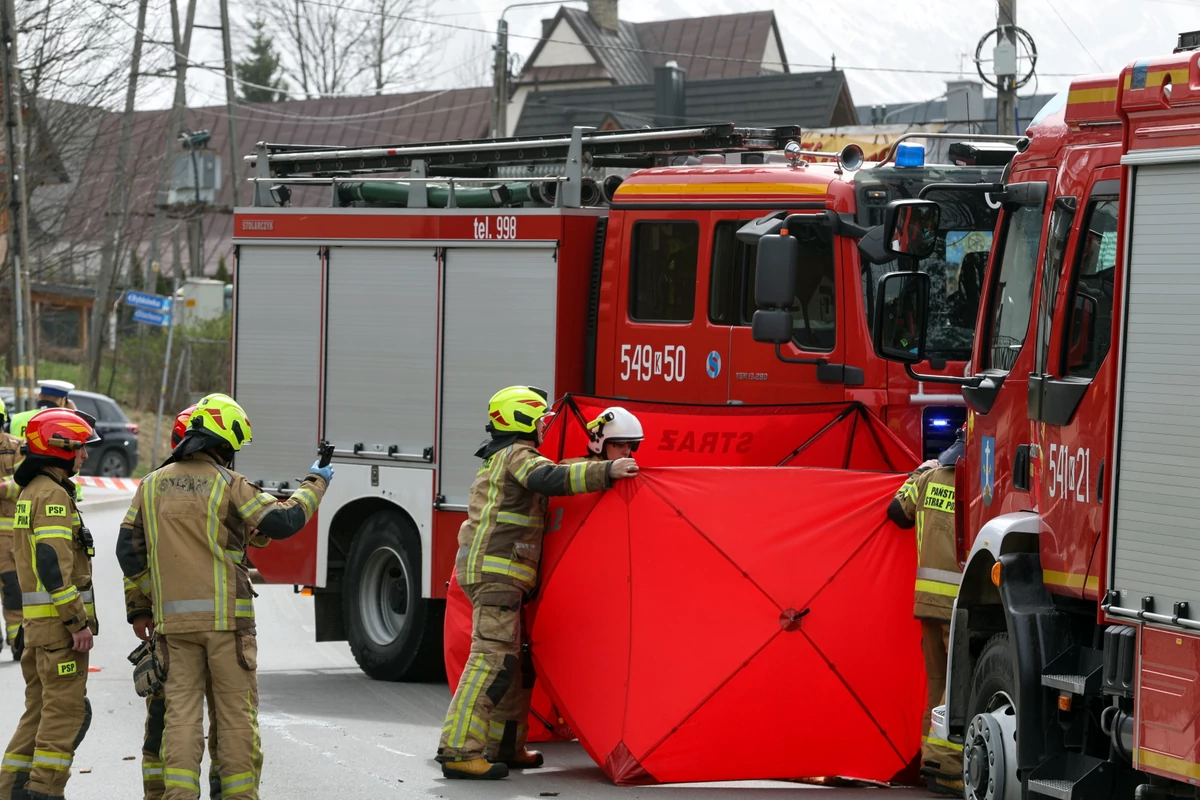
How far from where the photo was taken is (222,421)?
719cm

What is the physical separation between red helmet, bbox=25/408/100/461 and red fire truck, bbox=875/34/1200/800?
3558 mm

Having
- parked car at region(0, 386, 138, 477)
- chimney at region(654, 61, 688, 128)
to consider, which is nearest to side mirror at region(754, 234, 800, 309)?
parked car at region(0, 386, 138, 477)

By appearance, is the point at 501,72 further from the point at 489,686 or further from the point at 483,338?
the point at 489,686

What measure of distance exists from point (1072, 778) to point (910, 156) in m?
4.93

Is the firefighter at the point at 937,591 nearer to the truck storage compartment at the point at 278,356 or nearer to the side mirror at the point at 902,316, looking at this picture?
the side mirror at the point at 902,316

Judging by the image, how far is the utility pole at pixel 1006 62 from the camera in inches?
763

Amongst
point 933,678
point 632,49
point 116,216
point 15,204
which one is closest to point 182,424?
point 933,678

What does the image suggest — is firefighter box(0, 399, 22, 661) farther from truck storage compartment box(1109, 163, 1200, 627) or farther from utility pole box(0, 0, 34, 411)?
utility pole box(0, 0, 34, 411)

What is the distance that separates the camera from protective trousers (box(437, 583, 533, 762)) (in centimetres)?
860

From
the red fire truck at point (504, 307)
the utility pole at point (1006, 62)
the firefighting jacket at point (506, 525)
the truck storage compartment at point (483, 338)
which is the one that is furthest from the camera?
the utility pole at point (1006, 62)

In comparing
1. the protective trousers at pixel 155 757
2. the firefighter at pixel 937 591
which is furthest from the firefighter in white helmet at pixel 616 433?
the protective trousers at pixel 155 757

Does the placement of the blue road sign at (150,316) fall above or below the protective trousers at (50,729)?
above

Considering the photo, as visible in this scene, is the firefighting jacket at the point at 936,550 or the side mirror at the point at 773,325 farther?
the side mirror at the point at 773,325

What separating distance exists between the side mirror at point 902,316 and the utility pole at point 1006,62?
39.6ft
